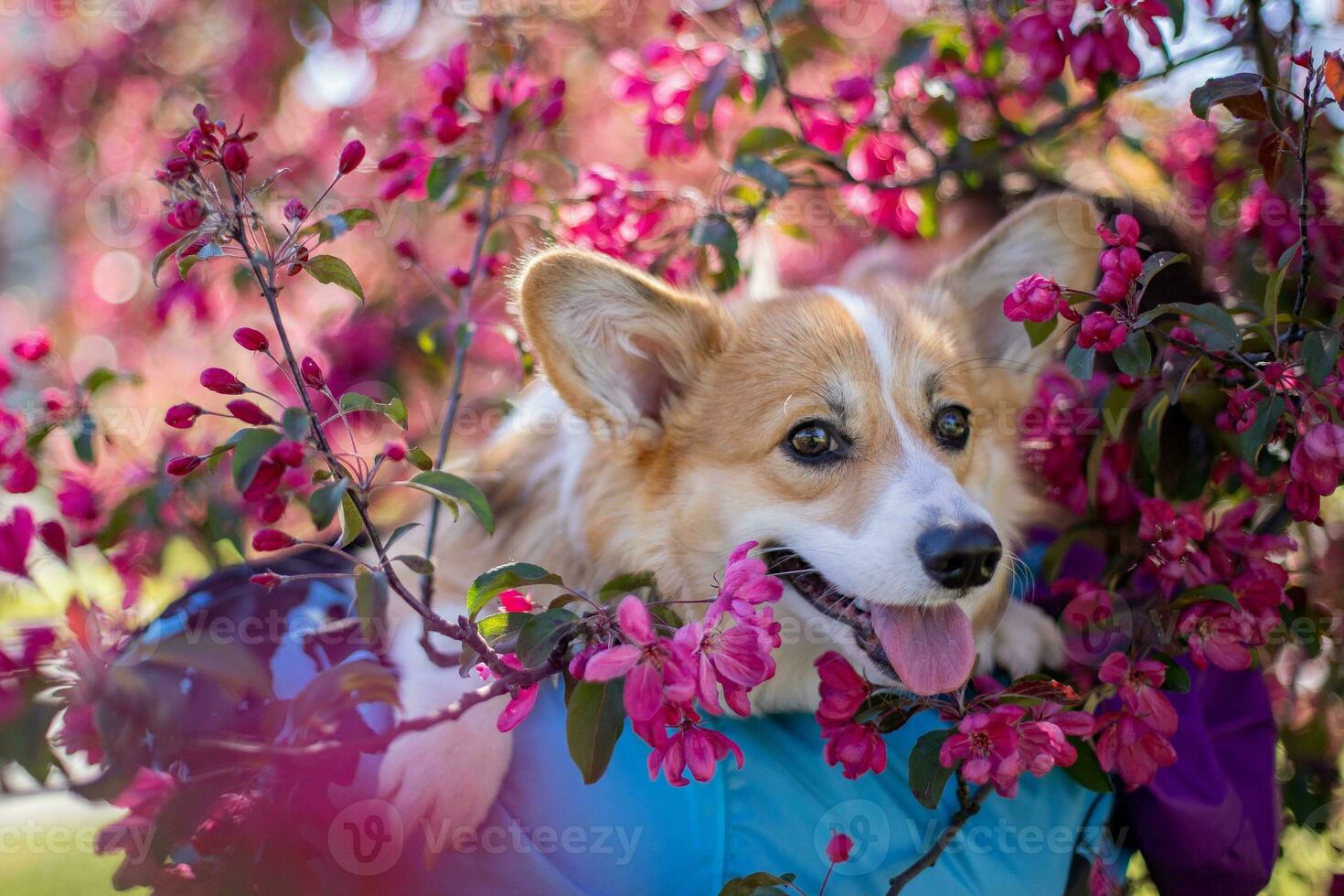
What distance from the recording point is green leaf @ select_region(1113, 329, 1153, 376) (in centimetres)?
126

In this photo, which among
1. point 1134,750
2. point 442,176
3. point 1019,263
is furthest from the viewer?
point 1019,263

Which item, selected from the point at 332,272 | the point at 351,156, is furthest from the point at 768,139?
the point at 332,272

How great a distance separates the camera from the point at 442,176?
177 cm

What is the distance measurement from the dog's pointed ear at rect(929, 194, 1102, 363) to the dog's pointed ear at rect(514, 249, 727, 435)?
58cm

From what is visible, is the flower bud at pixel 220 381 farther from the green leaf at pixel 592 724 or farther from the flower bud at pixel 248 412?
the green leaf at pixel 592 724

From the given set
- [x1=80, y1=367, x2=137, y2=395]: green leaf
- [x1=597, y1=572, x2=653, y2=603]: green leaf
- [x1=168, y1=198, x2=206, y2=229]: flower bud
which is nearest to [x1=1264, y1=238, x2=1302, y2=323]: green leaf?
[x1=597, y1=572, x2=653, y2=603]: green leaf

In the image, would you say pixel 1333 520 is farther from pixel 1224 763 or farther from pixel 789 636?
pixel 789 636

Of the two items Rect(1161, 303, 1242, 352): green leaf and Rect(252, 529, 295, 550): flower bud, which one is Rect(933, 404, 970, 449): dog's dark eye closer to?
Rect(1161, 303, 1242, 352): green leaf

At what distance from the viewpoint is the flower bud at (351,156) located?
127 centimetres

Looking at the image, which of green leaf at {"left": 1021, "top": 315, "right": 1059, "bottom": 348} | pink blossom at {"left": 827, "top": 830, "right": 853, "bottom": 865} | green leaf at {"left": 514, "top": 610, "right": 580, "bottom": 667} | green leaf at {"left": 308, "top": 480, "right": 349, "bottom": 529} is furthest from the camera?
green leaf at {"left": 1021, "top": 315, "right": 1059, "bottom": 348}

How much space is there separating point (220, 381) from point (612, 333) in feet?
2.39

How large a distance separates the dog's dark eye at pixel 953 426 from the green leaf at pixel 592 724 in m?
0.87

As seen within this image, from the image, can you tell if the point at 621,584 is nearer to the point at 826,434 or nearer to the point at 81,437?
the point at 826,434

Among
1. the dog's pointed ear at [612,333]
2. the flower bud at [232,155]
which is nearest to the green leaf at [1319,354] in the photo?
the dog's pointed ear at [612,333]
